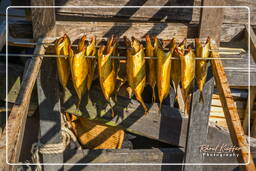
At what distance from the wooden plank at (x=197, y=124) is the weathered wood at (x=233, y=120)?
1.90 ft

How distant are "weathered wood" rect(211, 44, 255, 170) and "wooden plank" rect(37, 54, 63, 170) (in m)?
1.50

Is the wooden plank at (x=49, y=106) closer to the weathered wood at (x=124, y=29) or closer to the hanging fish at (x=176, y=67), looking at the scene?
the weathered wood at (x=124, y=29)

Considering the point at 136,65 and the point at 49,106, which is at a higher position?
the point at 136,65

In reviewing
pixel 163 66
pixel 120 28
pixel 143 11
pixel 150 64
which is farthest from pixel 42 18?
pixel 163 66

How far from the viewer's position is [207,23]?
281 centimetres

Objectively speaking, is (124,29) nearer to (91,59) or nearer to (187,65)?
(91,59)

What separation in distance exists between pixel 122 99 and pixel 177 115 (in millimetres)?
584

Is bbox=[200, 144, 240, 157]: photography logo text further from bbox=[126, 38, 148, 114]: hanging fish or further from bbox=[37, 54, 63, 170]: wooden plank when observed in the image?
bbox=[37, 54, 63, 170]: wooden plank

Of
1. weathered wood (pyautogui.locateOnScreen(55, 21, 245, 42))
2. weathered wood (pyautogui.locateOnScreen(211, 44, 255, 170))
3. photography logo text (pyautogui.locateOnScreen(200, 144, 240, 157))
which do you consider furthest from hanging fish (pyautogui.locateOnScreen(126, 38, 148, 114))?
photography logo text (pyautogui.locateOnScreen(200, 144, 240, 157))

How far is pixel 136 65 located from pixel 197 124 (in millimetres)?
1090

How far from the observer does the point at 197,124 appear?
329 centimetres

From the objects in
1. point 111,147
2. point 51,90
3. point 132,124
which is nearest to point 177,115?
point 132,124

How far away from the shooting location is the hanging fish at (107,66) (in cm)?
256

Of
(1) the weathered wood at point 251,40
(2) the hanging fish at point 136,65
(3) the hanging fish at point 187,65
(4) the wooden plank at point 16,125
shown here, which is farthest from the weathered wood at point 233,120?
(4) the wooden plank at point 16,125
